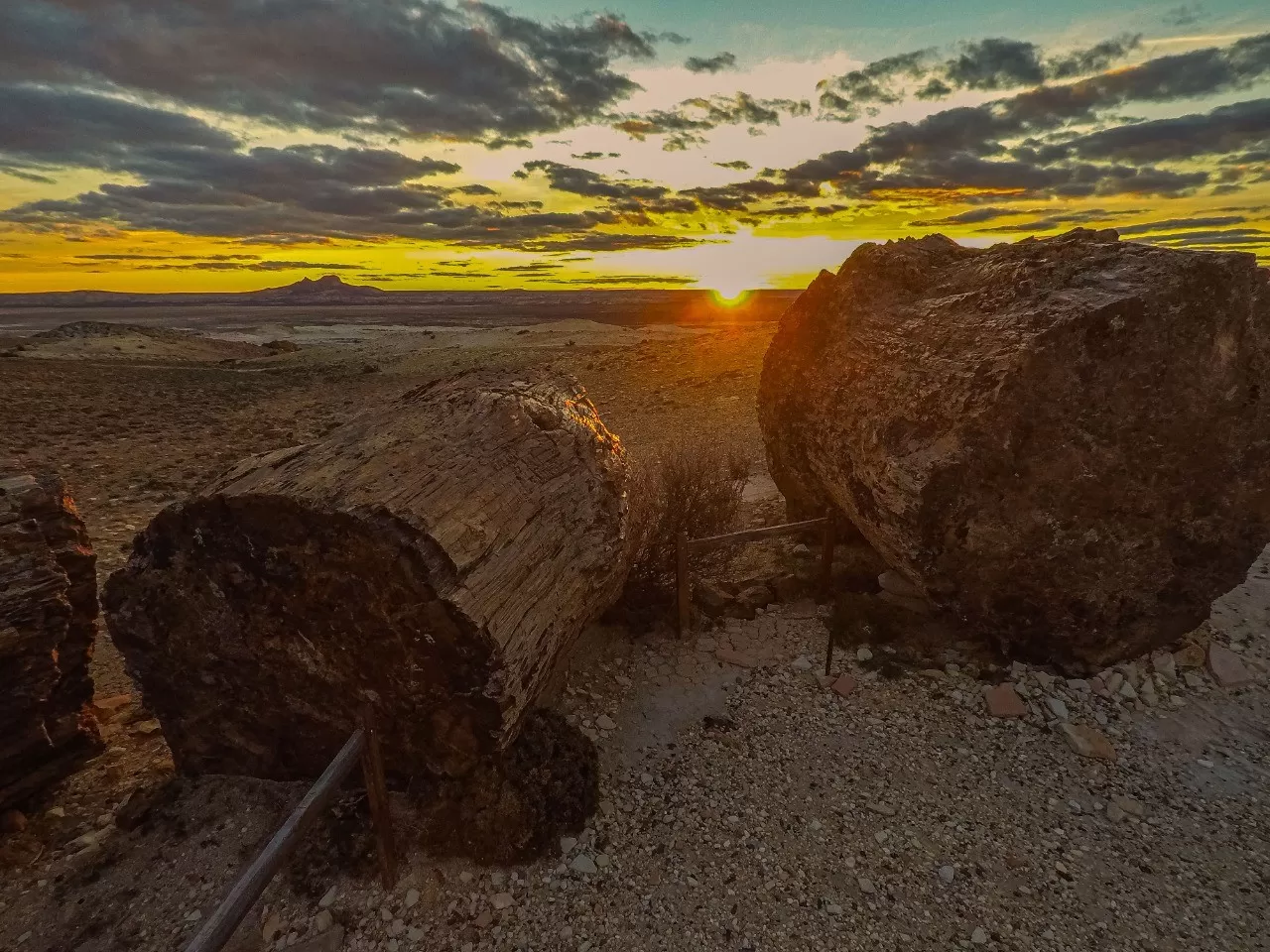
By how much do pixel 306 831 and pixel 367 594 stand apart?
50.5 inches

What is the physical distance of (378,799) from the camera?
4.13 metres

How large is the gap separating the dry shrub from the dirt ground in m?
0.63

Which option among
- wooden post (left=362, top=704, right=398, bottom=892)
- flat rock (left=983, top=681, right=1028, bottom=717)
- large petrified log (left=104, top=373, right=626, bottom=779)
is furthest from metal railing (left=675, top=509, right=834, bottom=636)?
wooden post (left=362, top=704, right=398, bottom=892)

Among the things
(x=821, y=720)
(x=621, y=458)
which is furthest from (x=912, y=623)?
(x=621, y=458)

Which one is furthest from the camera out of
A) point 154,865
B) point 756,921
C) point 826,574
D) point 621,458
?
point 826,574

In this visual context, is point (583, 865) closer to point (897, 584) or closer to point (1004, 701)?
point (1004, 701)

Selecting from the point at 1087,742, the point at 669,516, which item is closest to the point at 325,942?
the point at 669,516

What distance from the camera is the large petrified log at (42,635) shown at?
459 centimetres

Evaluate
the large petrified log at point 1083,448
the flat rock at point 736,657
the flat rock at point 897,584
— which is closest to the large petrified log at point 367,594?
the flat rock at point 736,657

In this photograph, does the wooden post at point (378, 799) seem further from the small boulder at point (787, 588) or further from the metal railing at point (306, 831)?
the small boulder at point (787, 588)

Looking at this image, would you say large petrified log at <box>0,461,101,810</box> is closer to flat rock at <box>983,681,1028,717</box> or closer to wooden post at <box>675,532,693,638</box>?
wooden post at <box>675,532,693,638</box>

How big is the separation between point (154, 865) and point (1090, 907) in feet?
19.2

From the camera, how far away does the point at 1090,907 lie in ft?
13.9

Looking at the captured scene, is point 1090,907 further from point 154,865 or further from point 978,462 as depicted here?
point 154,865
